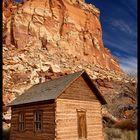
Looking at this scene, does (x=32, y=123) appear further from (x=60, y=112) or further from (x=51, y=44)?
(x=51, y=44)

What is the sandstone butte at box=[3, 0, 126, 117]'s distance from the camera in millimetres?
56219

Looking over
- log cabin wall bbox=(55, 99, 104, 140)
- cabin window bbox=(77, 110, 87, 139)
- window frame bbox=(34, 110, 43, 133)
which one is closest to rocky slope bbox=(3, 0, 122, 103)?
log cabin wall bbox=(55, 99, 104, 140)

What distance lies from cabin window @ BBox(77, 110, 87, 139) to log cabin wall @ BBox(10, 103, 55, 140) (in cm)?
250

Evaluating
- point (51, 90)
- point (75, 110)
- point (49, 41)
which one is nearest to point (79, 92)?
point (75, 110)

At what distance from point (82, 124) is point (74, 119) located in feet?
3.81

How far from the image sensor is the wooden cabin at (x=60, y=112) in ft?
63.3

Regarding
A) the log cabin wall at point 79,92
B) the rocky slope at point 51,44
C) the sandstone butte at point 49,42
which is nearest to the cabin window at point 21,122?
the log cabin wall at point 79,92

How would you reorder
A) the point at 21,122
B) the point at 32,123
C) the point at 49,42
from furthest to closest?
the point at 49,42, the point at 21,122, the point at 32,123

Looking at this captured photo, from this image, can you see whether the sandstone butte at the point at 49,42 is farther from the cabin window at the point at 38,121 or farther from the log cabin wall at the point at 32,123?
the cabin window at the point at 38,121

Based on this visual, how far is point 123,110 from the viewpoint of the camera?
3759 cm

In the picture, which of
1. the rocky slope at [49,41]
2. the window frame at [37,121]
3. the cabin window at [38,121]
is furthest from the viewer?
the rocky slope at [49,41]

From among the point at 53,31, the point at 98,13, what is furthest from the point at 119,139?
the point at 98,13

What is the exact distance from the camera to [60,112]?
19.3 m

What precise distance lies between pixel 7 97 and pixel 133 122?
22.1m
